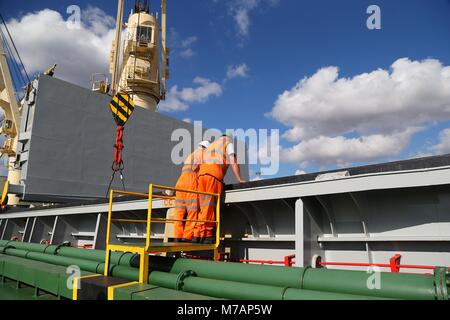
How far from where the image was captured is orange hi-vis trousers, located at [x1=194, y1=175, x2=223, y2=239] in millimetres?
4781

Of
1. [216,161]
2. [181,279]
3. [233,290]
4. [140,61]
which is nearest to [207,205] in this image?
[216,161]

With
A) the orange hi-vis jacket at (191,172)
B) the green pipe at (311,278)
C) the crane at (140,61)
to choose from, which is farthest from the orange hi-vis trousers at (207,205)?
the crane at (140,61)

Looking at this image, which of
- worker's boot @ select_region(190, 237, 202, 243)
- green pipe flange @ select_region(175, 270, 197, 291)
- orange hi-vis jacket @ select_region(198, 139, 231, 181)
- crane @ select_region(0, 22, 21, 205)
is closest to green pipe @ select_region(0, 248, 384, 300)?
green pipe flange @ select_region(175, 270, 197, 291)

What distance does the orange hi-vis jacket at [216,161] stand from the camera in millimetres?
5059

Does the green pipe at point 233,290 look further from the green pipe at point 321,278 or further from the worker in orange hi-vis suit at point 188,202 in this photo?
the worker in orange hi-vis suit at point 188,202

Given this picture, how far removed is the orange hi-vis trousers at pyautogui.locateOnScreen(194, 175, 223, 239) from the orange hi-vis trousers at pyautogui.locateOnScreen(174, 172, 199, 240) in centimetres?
11

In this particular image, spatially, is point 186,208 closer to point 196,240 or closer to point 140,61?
point 196,240

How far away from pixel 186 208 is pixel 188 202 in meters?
0.16

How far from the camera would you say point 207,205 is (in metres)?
4.83

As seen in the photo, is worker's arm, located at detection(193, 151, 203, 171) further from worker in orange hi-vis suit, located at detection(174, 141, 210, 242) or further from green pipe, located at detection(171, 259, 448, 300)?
green pipe, located at detection(171, 259, 448, 300)
